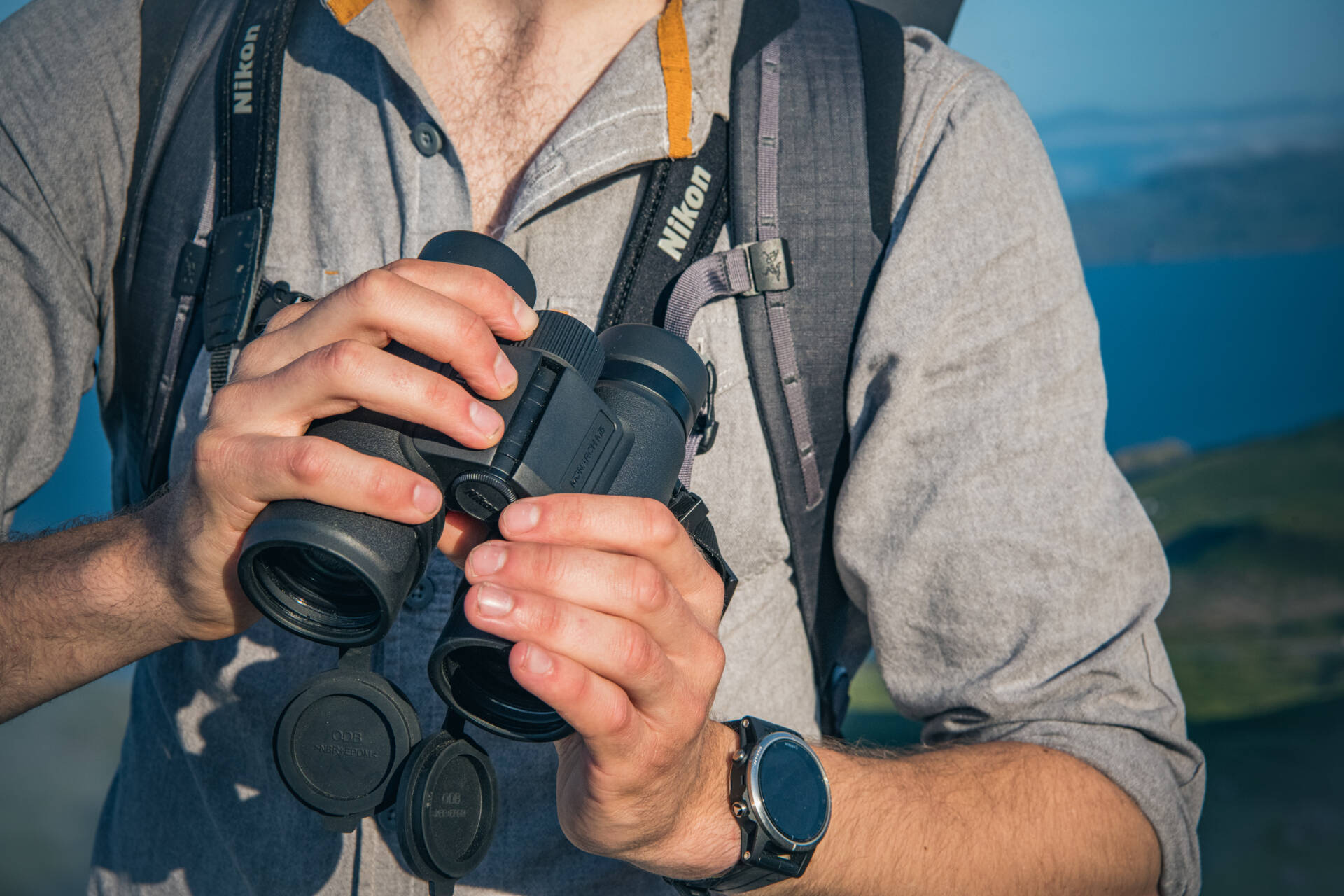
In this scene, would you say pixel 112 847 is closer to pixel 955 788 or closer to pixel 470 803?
pixel 470 803

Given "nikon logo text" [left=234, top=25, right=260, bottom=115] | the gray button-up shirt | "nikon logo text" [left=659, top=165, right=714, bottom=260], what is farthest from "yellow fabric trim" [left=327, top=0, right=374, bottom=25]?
"nikon logo text" [left=659, top=165, right=714, bottom=260]

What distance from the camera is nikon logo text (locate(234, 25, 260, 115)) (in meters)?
1.15

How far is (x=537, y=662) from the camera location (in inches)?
27.2

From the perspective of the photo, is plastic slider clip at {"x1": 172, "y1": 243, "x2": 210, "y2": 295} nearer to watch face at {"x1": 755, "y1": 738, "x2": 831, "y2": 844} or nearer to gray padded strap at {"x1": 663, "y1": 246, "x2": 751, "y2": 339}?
gray padded strap at {"x1": 663, "y1": 246, "x2": 751, "y2": 339}

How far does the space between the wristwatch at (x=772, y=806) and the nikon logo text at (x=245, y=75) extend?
105cm

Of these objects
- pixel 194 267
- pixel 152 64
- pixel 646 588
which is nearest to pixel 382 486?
pixel 646 588

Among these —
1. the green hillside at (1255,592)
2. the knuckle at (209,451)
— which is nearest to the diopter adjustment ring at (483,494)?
the knuckle at (209,451)

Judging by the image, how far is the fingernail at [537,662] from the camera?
2.26 ft

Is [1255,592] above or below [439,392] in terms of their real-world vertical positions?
below

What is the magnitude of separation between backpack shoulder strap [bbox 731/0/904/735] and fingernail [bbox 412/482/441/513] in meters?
0.51

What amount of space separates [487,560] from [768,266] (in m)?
0.57

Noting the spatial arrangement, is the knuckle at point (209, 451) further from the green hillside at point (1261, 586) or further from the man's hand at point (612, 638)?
the green hillside at point (1261, 586)

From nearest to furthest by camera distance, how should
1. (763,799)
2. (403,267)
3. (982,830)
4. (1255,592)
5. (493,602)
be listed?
(493,602) < (403,267) < (763,799) < (982,830) < (1255,592)

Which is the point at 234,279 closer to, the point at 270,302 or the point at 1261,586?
the point at 270,302
